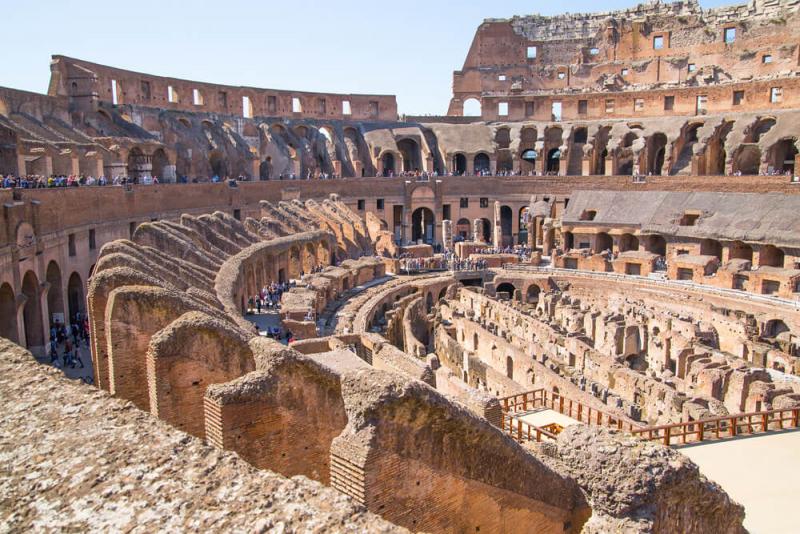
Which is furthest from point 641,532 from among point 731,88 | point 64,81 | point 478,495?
point 731,88

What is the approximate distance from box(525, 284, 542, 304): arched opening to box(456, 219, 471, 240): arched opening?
38.5 ft

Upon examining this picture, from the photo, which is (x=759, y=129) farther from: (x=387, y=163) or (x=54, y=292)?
(x=54, y=292)

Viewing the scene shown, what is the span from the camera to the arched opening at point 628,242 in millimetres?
38188

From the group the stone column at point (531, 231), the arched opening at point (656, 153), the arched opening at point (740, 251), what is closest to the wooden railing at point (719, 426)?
the arched opening at point (740, 251)

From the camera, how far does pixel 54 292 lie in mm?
20016

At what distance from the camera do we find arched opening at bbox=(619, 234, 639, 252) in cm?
3819

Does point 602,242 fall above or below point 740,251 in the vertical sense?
above

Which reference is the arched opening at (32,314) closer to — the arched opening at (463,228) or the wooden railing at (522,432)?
the wooden railing at (522,432)

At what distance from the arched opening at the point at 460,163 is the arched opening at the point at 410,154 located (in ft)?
10.3

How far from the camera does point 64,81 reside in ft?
107

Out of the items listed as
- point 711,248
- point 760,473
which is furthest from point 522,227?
point 760,473

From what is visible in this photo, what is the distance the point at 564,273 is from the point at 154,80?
26929 millimetres

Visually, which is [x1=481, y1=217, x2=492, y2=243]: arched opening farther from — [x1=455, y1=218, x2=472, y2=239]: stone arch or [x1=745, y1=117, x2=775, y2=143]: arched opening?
[x1=745, y1=117, x2=775, y2=143]: arched opening

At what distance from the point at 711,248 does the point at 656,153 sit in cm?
1496
